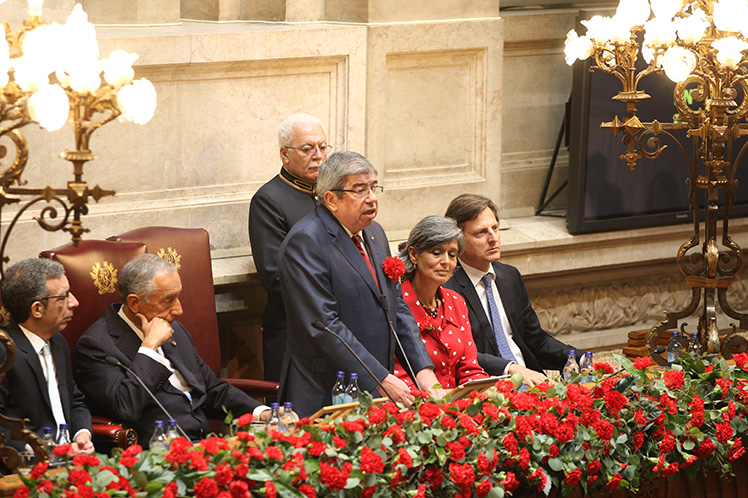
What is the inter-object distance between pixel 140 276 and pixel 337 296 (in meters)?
0.74

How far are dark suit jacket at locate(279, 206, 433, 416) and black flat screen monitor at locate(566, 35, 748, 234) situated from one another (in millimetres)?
2443

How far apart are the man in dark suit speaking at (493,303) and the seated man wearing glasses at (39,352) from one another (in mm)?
1721

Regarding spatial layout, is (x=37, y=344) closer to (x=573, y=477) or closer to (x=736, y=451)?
(x=573, y=477)

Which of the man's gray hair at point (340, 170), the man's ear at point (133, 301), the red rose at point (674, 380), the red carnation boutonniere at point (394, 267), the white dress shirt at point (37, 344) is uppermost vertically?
the man's gray hair at point (340, 170)

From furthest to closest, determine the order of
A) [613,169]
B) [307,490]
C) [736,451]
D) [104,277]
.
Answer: [613,169]
[104,277]
[736,451]
[307,490]

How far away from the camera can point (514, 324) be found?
553 centimetres

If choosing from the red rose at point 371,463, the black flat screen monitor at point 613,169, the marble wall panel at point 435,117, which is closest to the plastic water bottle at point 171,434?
the red rose at point 371,463

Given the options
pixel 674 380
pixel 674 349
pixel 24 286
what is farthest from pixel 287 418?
pixel 674 349

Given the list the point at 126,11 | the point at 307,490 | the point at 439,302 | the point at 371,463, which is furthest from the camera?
the point at 126,11

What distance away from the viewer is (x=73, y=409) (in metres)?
4.47

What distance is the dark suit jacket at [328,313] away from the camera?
4.53m

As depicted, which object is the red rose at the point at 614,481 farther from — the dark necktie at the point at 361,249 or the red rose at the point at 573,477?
the dark necktie at the point at 361,249

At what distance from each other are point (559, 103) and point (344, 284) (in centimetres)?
315

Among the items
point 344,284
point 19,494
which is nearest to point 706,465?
point 344,284
